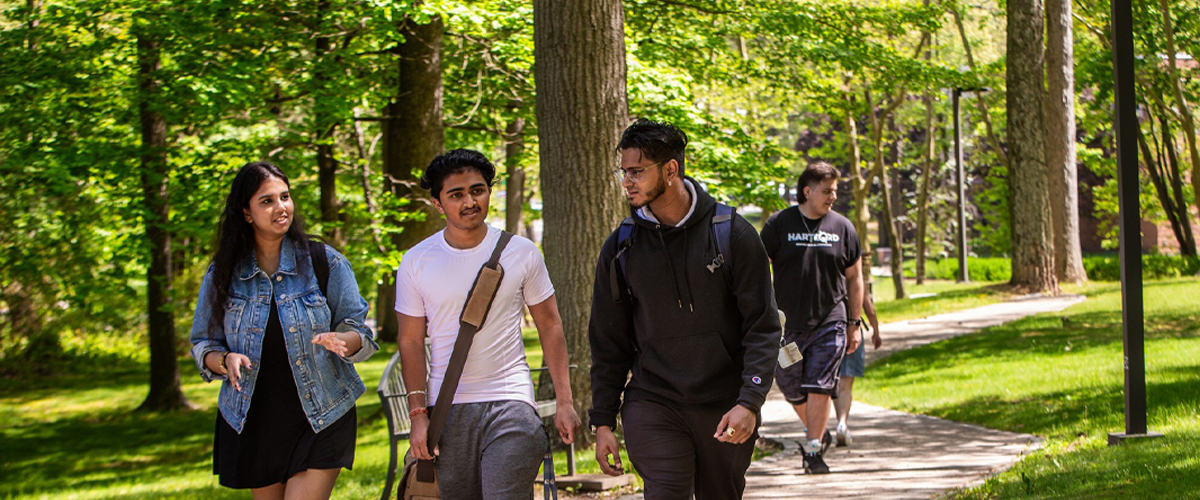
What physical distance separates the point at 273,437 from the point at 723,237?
5.95 ft

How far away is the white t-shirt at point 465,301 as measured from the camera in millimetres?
4191

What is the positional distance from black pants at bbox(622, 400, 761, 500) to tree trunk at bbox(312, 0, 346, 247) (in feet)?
28.9

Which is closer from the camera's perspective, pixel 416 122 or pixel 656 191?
pixel 656 191

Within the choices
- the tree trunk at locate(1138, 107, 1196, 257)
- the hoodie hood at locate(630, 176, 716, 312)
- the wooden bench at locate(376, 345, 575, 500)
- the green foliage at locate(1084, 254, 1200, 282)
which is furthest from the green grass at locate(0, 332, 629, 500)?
the green foliage at locate(1084, 254, 1200, 282)

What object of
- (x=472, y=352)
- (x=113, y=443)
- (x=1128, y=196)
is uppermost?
(x=1128, y=196)

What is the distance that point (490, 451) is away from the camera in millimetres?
4137

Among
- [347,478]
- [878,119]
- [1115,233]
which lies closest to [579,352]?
[347,478]

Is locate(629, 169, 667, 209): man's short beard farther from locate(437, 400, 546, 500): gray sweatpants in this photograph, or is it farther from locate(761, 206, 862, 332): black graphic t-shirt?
locate(761, 206, 862, 332): black graphic t-shirt

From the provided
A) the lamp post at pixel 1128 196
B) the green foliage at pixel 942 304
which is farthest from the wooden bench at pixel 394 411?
the green foliage at pixel 942 304

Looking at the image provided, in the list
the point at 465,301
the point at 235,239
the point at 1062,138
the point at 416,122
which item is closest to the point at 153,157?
the point at 416,122

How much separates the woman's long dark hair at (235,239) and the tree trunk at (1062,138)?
2108cm

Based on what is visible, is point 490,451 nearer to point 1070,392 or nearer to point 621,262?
point 621,262

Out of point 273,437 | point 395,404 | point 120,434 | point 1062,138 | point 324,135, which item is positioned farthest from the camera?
point 1062,138

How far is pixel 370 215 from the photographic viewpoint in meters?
13.7
